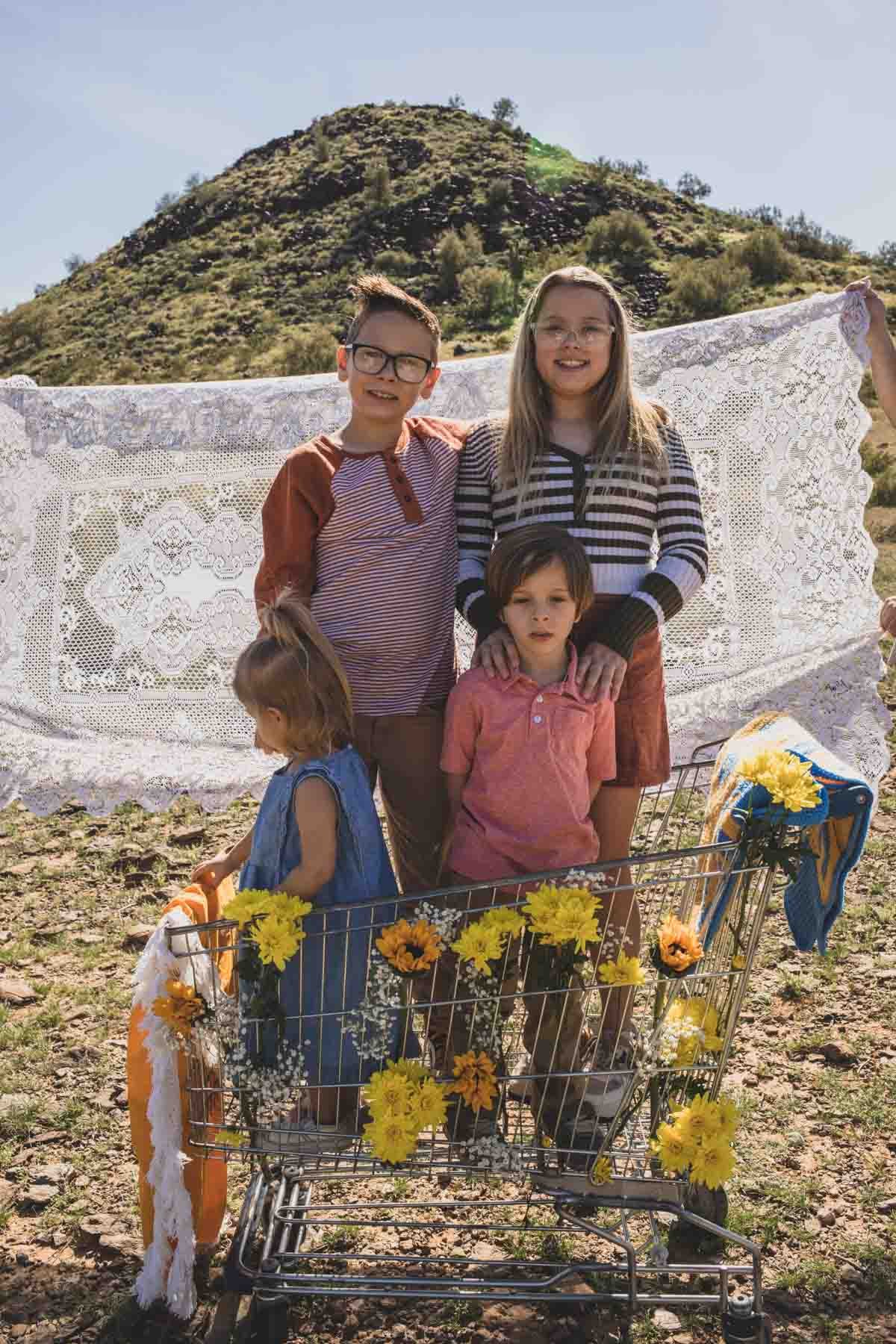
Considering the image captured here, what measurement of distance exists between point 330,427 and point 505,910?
1.75 m

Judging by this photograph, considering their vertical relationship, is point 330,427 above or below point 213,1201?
above

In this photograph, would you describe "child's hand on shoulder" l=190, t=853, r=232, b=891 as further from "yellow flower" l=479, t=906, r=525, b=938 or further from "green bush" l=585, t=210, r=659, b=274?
"green bush" l=585, t=210, r=659, b=274

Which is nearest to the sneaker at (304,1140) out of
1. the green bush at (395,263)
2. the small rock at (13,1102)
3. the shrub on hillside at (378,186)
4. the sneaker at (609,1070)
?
the sneaker at (609,1070)

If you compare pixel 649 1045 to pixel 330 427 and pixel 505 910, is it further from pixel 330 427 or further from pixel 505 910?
Result: pixel 330 427

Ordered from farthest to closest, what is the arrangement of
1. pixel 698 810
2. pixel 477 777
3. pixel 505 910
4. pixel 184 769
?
pixel 698 810
pixel 184 769
pixel 477 777
pixel 505 910

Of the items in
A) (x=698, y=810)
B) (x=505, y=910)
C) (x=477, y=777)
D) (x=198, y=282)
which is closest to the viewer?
(x=505, y=910)

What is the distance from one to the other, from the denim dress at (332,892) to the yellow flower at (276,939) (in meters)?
0.18

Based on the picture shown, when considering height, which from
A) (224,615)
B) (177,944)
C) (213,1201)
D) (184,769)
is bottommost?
(213,1201)

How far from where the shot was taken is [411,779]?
260cm

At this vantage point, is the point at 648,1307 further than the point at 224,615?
No

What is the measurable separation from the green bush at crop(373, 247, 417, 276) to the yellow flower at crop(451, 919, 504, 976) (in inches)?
1287

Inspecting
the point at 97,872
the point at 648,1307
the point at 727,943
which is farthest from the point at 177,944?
the point at 97,872

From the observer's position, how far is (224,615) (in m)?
3.27

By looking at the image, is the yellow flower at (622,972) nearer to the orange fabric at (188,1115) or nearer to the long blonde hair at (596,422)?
the orange fabric at (188,1115)
